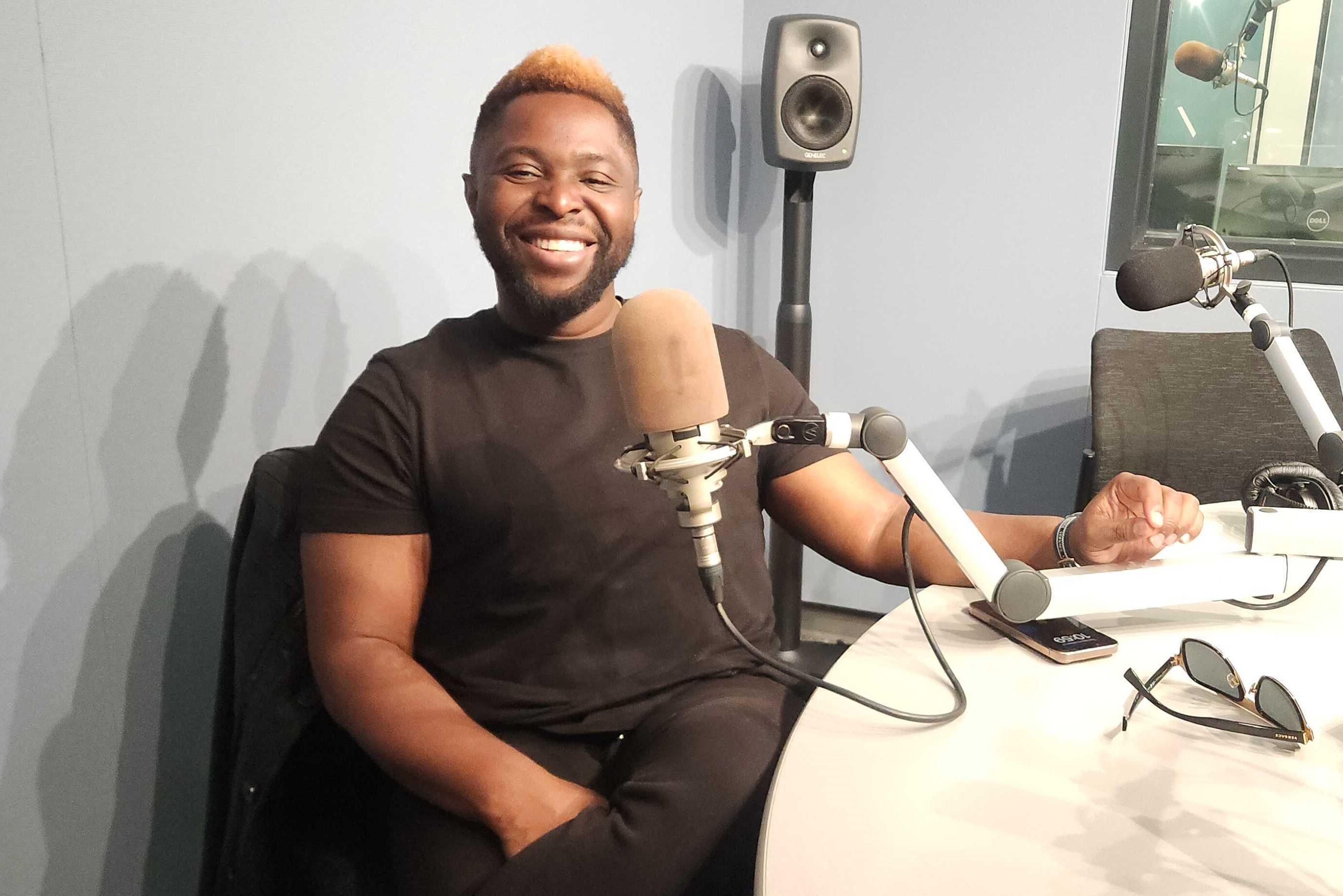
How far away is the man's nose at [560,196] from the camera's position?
1.18m

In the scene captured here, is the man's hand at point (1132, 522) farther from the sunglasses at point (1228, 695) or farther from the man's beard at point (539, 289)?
the man's beard at point (539, 289)

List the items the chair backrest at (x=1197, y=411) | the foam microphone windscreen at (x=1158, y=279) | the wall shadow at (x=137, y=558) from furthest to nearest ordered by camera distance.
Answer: the chair backrest at (x=1197, y=411) < the wall shadow at (x=137, y=558) < the foam microphone windscreen at (x=1158, y=279)

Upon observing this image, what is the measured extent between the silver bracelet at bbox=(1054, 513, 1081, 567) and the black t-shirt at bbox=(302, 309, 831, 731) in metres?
0.38

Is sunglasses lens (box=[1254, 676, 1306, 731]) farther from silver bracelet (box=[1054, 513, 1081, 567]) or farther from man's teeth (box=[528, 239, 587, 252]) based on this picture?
man's teeth (box=[528, 239, 587, 252])

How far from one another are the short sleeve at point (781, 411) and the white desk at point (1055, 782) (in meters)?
0.34

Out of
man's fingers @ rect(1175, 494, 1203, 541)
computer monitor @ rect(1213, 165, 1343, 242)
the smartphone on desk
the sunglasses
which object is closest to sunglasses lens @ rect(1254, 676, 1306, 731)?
the sunglasses

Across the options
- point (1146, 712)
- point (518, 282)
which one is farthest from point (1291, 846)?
point (518, 282)

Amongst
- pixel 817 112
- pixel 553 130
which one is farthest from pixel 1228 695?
pixel 817 112

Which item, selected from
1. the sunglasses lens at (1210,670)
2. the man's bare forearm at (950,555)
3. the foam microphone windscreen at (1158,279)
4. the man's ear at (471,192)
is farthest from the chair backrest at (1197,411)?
the man's ear at (471,192)

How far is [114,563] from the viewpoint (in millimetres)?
1209

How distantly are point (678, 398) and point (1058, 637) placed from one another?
0.52 m

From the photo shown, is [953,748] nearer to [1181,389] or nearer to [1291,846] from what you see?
[1291,846]

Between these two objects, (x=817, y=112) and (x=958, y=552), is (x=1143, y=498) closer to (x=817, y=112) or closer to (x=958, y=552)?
(x=958, y=552)

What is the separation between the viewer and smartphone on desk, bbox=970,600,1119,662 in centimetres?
95
